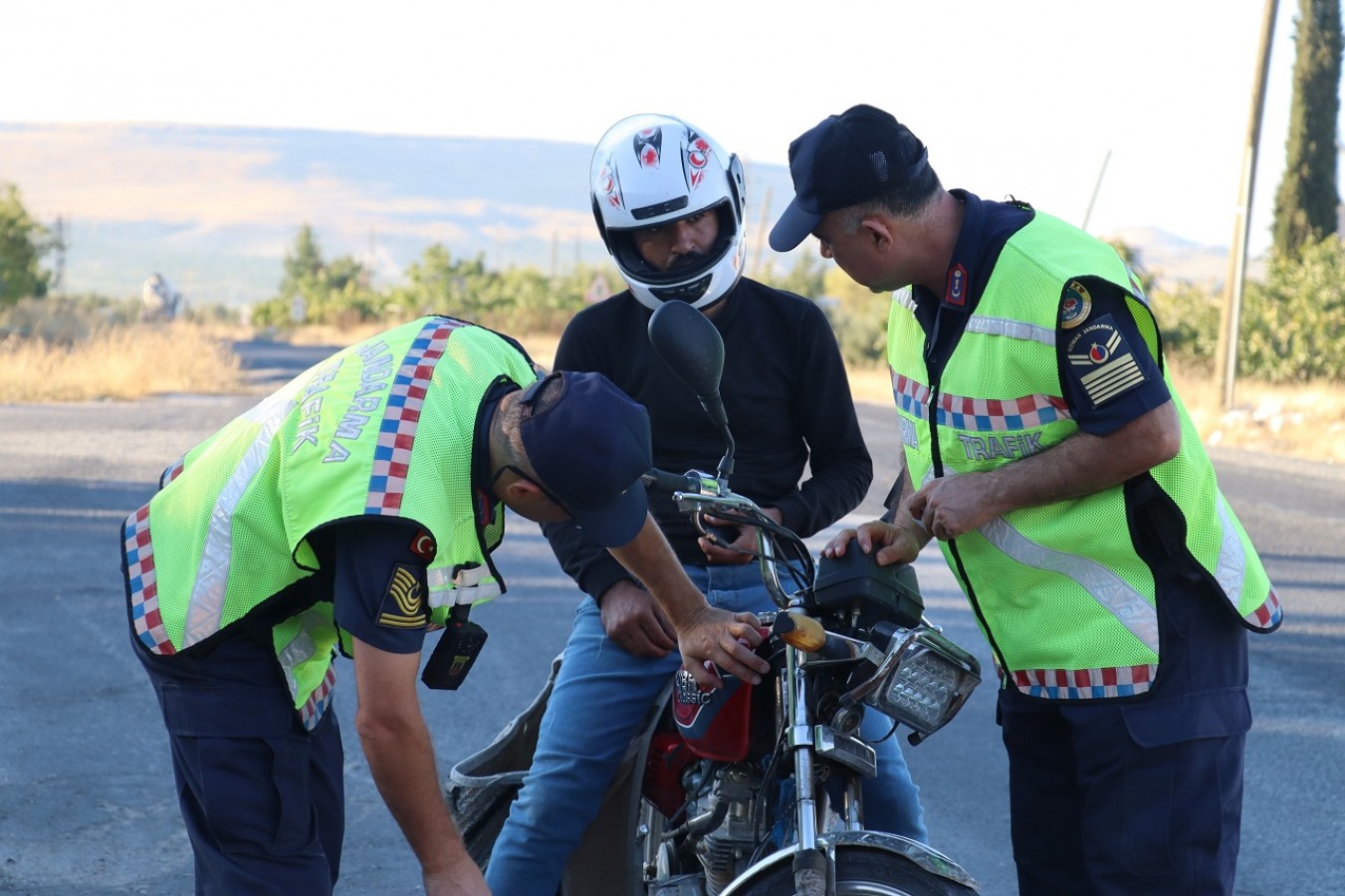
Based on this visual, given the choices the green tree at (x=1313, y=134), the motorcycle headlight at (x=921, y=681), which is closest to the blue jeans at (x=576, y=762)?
the motorcycle headlight at (x=921, y=681)

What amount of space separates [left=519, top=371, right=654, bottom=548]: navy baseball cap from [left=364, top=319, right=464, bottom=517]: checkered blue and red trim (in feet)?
0.66

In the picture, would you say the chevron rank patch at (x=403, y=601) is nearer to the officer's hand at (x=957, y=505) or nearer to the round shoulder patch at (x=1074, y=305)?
the officer's hand at (x=957, y=505)

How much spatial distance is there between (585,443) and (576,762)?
110cm

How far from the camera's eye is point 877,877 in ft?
8.47

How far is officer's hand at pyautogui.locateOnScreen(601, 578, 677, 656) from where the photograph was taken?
334cm

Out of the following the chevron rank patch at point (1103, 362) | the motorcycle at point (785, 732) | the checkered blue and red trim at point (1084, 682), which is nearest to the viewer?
the motorcycle at point (785, 732)

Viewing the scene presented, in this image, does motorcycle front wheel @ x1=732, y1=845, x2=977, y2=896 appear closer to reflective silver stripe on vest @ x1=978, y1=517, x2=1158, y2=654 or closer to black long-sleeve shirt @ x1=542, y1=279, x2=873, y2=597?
reflective silver stripe on vest @ x1=978, y1=517, x2=1158, y2=654

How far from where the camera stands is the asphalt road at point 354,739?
4730 mm

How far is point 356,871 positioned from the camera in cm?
467

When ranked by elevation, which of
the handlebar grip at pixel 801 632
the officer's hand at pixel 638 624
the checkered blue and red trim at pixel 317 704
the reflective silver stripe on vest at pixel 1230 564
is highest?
the reflective silver stripe on vest at pixel 1230 564

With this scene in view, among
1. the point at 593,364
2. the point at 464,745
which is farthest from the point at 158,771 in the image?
the point at 593,364

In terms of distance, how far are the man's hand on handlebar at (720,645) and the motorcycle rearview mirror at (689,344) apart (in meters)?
0.50

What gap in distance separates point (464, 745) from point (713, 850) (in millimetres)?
2963

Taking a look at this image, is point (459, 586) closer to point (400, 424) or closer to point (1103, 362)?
point (400, 424)
